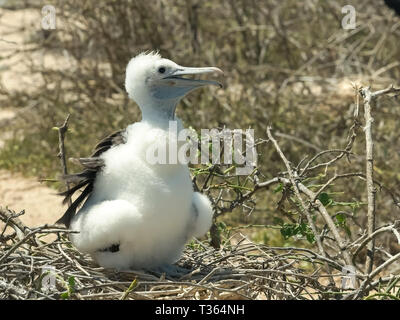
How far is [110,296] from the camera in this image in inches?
116

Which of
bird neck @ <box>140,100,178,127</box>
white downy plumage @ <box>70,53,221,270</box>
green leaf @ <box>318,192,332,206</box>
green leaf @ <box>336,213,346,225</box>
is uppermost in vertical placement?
bird neck @ <box>140,100,178,127</box>

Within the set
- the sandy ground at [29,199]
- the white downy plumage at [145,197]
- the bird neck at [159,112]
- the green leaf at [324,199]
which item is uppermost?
the bird neck at [159,112]

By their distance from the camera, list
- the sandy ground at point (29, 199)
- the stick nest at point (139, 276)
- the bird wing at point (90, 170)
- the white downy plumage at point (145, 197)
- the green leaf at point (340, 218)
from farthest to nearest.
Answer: the sandy ground at point (29, 199), the green leaf at point (340, 218), the bird wing at point (90, 170), the white downy plumage at point (145, 197), the stick nest at point (139, 276)

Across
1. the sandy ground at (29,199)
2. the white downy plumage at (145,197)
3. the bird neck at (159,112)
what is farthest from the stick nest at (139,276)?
the sandy ground at (29,199)

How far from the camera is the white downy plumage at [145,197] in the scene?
9.89ft

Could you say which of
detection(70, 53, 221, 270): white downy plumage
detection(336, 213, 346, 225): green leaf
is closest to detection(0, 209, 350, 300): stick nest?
detection(70, 53, 221, 270): white downy plumage

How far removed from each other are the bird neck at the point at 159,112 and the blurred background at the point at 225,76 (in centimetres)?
248

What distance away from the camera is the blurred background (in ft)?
20.1

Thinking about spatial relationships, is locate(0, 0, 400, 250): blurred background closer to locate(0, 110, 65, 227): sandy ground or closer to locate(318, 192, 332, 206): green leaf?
locate(0, 110, 65, 227): sandy ground

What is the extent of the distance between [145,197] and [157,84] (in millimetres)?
439

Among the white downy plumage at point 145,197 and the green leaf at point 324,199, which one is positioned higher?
the white downy plumage at point 145,197

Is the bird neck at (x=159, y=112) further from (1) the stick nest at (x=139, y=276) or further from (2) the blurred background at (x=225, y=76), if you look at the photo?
(2) the blurred background at (x=225, y=76)

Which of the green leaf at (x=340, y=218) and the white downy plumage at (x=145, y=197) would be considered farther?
the green leaf at (x=340, y=218)

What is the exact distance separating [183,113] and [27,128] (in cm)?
130
